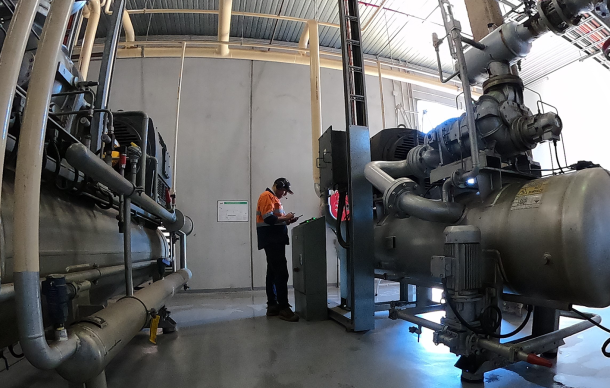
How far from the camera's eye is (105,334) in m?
1.21

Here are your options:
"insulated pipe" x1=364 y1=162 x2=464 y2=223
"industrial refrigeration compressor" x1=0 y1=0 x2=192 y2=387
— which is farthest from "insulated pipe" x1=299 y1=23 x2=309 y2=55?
"insulated pipe" x1=364 y1=162 x2=464 y2=223

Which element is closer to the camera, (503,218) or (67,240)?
(67,240)

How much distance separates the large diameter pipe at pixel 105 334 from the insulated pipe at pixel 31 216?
195 mm

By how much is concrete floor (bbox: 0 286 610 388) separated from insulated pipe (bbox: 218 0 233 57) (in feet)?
13.1

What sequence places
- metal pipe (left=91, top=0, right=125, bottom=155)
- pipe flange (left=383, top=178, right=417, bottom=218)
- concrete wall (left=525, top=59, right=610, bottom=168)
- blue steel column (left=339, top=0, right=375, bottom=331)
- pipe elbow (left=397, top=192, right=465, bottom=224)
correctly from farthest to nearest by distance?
concrete wall (left=525, top=59, right=610, bottom=168)
blue steel column (left=339, top=0, right=375, bottom=331)
metal pipe (left=91, top=0, right=125, bottom=155)
pipe flange (left=383, top=178, right=417, bottom=218)
pipe elbow (left=397, top=192, right=465, bottom=224)

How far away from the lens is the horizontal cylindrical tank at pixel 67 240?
43.3 inches

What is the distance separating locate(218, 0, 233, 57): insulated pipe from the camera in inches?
183

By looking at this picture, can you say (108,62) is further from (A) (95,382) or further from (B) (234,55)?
(B) (234,55)

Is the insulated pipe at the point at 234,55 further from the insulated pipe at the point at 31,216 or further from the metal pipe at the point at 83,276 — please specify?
the insulated pipe at the point at 31,216

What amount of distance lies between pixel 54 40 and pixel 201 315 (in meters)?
3.25

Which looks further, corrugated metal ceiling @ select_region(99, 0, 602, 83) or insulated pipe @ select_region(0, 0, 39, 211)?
corrugated metal ceiling @ select_region(99, 0, 602, 83)

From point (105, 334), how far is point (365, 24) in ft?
19.0

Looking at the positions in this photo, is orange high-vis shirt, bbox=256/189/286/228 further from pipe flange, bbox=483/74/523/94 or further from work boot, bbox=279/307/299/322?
pipe flange, bbox=483/74/523/94

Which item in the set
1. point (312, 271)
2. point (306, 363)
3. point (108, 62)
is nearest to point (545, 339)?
point (306, 363)
